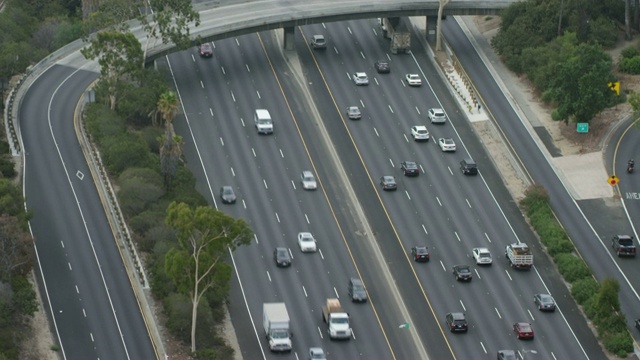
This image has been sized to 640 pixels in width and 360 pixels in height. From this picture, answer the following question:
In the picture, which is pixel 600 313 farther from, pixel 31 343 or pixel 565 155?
pixel 31 343

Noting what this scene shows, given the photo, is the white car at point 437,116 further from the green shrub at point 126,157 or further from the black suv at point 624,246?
the green shrub at point 126,157

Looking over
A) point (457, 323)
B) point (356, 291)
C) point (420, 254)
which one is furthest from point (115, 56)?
point (457, 323)

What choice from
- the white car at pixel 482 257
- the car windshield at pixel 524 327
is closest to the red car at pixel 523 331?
the car windshield at pixel 524 327

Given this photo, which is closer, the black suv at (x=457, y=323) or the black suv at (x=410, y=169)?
the black suv at (x=457, y=323)

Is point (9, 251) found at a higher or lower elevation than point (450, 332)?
higher

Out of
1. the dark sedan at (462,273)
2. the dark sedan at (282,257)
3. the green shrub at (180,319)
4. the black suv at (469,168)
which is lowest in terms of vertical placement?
the black suv at (469,168)

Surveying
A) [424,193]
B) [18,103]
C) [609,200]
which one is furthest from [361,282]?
[18,103]

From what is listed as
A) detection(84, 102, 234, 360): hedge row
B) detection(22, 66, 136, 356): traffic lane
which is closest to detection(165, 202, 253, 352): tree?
detection(84, 102, 234, 360): hedge row
